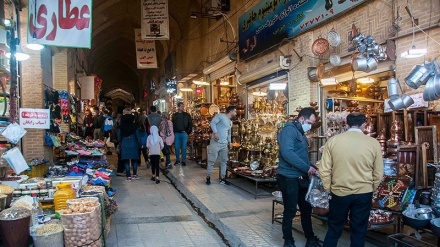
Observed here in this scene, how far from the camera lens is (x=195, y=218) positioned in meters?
6.17

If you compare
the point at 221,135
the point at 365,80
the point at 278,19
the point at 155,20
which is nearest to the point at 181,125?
the point at 221,135

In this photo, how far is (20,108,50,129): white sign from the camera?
5.81 m

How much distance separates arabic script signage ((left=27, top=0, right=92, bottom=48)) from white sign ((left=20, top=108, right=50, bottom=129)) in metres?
1.26

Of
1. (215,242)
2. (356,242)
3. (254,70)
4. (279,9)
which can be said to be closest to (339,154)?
(356,242)

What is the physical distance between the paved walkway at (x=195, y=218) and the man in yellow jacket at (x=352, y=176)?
946 millimetres

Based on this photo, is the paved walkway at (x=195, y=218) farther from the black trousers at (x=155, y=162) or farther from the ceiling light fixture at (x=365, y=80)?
the ceiling light fixture at (x=365, y=80)

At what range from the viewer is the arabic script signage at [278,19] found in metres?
7.61

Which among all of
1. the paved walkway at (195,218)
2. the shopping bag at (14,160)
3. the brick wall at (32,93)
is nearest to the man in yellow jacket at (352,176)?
the paved walkway at (195,218)

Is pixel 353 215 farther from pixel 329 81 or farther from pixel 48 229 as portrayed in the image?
pixel 329 81

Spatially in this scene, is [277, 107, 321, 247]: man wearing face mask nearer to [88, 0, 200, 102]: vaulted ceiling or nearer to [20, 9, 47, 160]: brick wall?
[20, 9, 47, 160]: brick wall

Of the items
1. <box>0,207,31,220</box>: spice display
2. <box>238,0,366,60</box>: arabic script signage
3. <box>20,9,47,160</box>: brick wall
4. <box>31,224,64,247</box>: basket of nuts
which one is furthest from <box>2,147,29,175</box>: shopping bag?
<box>238,0,366,60</box>: arabic script signage

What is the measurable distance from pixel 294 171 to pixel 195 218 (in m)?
2.53

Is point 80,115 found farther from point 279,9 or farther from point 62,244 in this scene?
point 62,244

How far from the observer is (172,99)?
70.3 ft
